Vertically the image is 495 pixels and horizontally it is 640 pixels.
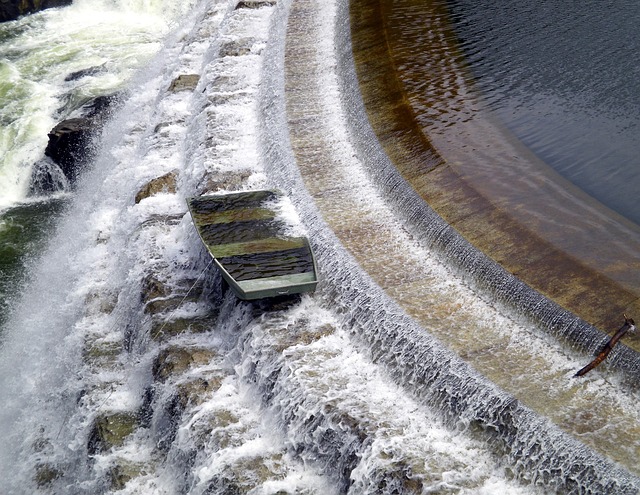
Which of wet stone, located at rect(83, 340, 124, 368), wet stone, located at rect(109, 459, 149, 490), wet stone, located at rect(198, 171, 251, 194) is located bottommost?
wet stone, located at rect(109, 459, 149, 490)

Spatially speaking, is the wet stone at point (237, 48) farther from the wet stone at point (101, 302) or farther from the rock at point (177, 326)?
the rock at point (177, 326)

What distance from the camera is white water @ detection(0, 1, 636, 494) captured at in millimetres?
4992

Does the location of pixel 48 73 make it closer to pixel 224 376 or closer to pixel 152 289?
pixel 152 289

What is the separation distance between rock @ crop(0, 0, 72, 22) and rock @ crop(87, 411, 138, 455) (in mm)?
11701

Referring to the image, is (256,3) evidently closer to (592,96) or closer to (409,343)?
(592,96)

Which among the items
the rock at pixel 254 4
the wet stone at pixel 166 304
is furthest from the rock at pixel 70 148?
the wet stone at pixel 166 304

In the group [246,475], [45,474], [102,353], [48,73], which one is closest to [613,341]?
[246,475]

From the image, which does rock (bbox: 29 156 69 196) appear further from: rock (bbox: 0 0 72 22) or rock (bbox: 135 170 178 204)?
rock (bbox: 0 0 72 22)

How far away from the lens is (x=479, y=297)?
588 centimetres

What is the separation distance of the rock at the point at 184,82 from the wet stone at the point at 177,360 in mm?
4973

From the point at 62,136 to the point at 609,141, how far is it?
6.94m

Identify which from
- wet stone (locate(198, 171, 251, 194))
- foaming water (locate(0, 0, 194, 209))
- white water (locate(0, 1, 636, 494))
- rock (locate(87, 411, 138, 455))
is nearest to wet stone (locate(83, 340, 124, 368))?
white water (locate(0, 1, 636, 494))

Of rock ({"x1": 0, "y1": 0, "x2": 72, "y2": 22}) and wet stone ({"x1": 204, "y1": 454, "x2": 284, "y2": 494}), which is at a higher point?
rock ({"x1": 0, "y1": 0, "x2": 72, "y2": 22})

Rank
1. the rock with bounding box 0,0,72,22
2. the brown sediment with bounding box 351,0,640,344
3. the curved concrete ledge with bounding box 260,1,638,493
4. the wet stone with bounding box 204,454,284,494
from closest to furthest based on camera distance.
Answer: the curved concrete ledge with bounding box 260,1,638,493 → the wet stone with bounding box 204,454,284,494 → the brown sediment with bounding box 351,0,640,344 → the rock with bounding box 0,0,72,22
